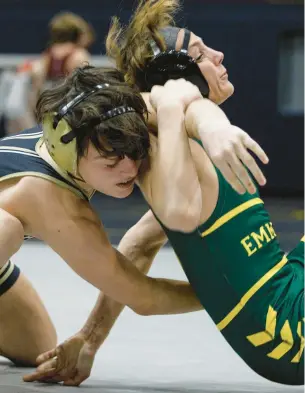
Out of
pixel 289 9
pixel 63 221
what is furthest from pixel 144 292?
pixel 289 9

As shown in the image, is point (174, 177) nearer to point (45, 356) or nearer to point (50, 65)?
point (45, 356)

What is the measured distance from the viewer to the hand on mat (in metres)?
3.16

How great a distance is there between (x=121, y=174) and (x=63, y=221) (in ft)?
0.70

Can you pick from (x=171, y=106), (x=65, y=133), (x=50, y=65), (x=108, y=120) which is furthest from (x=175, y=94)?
(x=50, y=65)

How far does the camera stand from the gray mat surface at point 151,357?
3.13 meters

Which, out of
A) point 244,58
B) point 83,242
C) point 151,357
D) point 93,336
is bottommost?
point 244,58

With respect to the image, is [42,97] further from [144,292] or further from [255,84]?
[255,84]

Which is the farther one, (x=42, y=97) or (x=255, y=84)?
(x=255, y=84)

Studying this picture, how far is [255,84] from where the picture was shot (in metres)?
8.88

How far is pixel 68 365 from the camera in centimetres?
317

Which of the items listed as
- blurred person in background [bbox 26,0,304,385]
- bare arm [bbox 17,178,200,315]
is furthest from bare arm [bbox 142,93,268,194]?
bare arm [bbox 17,178,200,315]

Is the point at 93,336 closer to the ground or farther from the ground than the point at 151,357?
farther from the ground

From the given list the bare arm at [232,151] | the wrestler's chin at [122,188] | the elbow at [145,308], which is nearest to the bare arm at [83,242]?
the elbow at [145,308]

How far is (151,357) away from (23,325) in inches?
17.1
